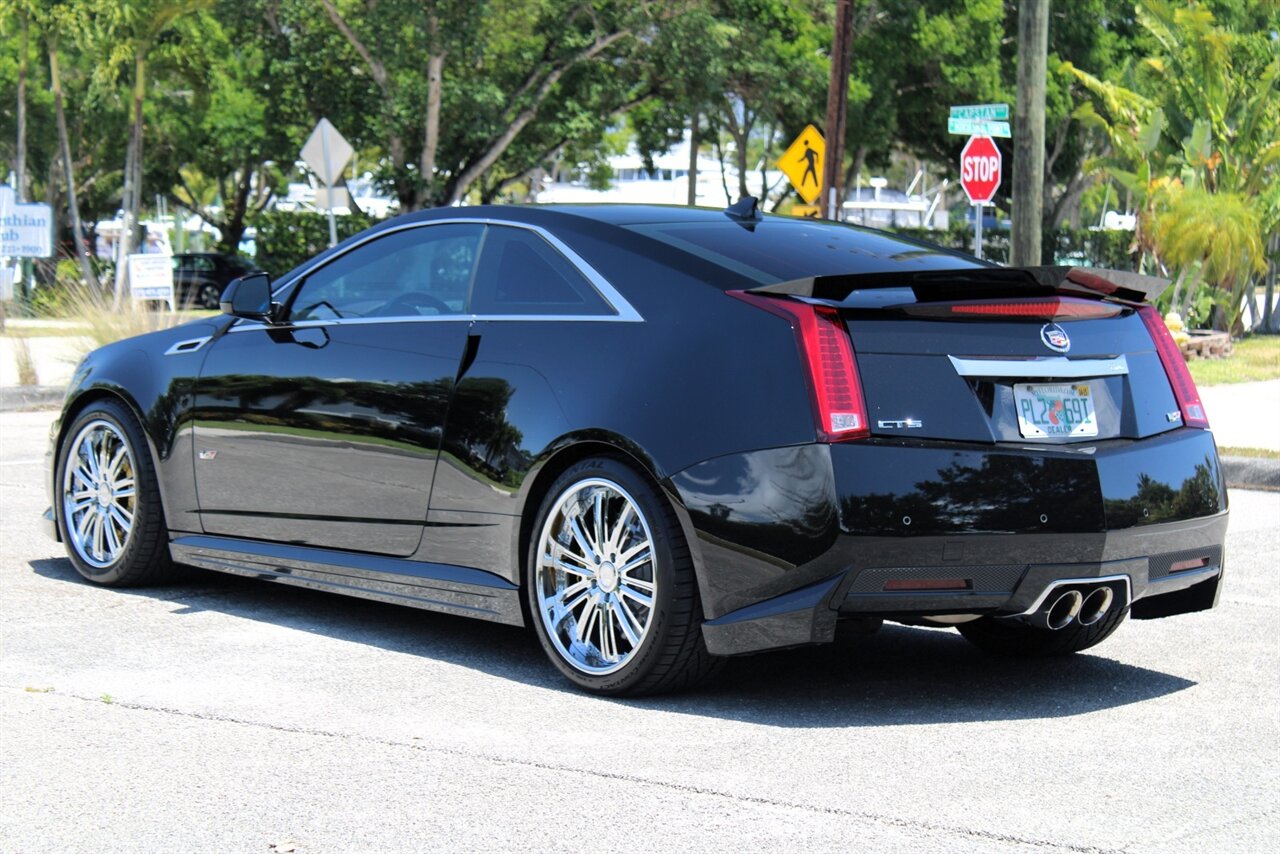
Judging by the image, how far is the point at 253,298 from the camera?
688 cm

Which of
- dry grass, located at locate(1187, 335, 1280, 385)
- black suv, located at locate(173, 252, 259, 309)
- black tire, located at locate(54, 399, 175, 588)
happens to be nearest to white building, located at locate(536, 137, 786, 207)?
black suv, located at locate(173, 252, 259, 309)

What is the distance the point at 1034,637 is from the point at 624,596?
1664mm

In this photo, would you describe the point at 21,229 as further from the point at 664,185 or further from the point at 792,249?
the point at 664,185

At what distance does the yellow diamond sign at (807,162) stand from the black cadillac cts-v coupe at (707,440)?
17.7 m

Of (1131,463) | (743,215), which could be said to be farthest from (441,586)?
(1131,463)

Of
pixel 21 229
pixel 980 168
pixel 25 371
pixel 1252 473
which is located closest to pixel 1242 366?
pixel 980 168

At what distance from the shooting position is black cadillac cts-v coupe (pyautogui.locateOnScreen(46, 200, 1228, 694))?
5.15 metres

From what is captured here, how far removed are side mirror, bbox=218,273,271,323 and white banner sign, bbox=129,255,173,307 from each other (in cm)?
1862

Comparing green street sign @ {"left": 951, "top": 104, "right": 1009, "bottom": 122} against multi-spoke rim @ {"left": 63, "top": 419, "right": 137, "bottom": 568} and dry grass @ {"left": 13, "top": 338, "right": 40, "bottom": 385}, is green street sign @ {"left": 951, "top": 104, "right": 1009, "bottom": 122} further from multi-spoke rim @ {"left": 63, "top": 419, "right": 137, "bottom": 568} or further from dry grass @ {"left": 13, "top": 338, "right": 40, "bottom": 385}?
multi-spoke rim @ {"left": 63, "top": 419, "right": 137, "bottom": 568}

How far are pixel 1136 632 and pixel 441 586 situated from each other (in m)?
2.75

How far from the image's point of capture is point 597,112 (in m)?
40.1

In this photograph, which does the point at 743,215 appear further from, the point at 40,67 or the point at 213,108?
the point at 40,67

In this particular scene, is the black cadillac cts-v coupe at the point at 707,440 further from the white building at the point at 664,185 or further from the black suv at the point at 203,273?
the white building at the point at 664,185

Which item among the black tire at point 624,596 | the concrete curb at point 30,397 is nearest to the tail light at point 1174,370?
the black tire at point 624,596
